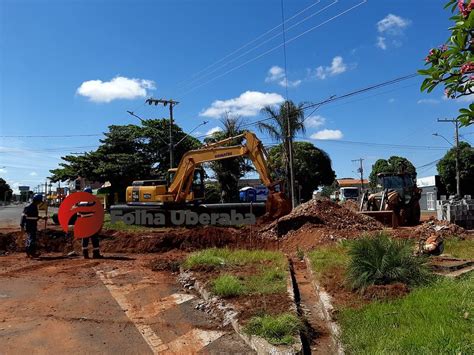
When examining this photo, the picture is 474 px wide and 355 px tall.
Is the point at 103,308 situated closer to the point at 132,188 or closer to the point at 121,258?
the point at 121,258

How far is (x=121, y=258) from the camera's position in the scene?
46.4ft

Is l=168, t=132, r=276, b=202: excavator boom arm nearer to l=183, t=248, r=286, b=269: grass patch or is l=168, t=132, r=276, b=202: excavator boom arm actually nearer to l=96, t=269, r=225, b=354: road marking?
l=183, t=248, r=286, b=269: grass patch

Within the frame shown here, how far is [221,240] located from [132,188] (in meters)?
10.1

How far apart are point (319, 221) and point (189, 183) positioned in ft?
27.2

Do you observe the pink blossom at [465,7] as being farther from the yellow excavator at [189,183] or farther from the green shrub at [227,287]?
the yellow excavator at [189,183]

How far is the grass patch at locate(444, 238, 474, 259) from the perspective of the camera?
1075 centimetres

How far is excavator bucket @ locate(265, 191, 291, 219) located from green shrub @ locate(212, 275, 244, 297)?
951 cm

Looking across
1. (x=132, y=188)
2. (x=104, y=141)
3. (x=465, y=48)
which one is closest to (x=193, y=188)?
(x=132, y=188)

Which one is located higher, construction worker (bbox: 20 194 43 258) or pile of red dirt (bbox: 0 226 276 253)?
construction worker (bbox: 20 194 43 258)

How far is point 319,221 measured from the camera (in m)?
17.2

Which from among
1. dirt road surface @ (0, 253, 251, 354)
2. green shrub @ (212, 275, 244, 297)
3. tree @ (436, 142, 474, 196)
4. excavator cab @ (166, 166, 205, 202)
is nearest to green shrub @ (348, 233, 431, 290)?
green shrub @ (212, 275, 244, 297)

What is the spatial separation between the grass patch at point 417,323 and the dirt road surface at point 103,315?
1.40 meters

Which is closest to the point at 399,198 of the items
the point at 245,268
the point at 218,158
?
the point at 218,158

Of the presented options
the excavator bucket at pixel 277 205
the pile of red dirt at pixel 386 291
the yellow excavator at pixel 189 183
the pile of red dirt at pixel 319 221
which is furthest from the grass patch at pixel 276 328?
the yellow excavator at pixel 189 183
